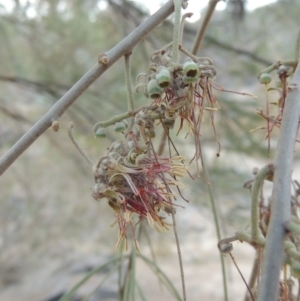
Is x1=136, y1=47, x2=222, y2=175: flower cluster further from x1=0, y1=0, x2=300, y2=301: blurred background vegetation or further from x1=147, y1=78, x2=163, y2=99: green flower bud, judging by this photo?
x1=0, y1=0, x2=300, y2=301: blurred background vegetation

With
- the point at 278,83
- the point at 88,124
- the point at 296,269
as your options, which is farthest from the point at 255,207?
the point at 88,124

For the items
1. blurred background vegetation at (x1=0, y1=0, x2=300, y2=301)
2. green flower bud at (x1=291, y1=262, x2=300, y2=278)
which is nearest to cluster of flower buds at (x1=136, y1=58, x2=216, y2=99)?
green flower bud at (x1=291, y1=262, x2=300, y2=278)

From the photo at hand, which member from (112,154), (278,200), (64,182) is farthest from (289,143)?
(64,182)

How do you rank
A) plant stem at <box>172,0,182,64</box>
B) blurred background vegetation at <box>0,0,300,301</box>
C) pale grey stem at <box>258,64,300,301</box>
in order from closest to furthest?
pale grey stem at <box>258,64,300,301</box> < plant stem at <box>172,0,182,64</box> < blurred background vegetation at <box>0,0,300,301</box>

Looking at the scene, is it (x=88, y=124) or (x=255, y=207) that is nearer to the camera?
(x=255, y=207)

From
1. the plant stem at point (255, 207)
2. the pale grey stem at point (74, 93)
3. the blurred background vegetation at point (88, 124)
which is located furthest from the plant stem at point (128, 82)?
the blurred background vegetation at point (88, 124)

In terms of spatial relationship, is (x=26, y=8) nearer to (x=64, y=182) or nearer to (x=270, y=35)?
(x=270, y=35)

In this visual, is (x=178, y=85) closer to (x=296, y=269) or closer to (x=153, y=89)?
Answer: (x=153, y=89)
